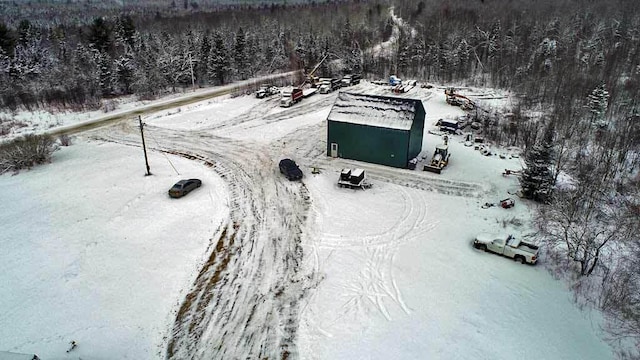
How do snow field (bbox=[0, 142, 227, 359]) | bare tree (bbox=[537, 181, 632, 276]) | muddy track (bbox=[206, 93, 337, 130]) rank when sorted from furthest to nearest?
muddy track (bbox=[206, 93, 337, 130]) → bare tree (bbox=[537, 181, 632, 276]) → snow field (bbox=[0, 142, 227, 359])

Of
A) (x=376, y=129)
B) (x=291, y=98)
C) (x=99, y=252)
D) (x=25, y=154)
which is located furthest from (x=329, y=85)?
(x=99, y=252)


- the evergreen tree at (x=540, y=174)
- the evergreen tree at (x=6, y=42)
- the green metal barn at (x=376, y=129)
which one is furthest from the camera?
the evergreen tree at (x=6, y=42)

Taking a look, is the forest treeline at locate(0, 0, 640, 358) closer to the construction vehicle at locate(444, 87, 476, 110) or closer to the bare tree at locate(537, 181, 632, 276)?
the bare tree at locate(537, 181, 632, 276)

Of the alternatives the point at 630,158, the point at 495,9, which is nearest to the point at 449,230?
the point at 630,158

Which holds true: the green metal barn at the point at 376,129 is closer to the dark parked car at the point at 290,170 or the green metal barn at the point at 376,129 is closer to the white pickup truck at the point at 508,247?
the dark parked car at the point at 290,170

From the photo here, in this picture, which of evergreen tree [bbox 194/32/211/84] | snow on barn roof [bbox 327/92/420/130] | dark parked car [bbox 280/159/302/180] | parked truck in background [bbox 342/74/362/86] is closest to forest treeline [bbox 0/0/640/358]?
evergreen tree [bbox 194/32/211/84]

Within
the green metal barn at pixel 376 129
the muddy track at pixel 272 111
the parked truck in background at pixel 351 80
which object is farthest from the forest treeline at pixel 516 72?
the muddy track at pixel 272 111

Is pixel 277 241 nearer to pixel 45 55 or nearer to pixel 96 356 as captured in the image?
pixel 96 356
